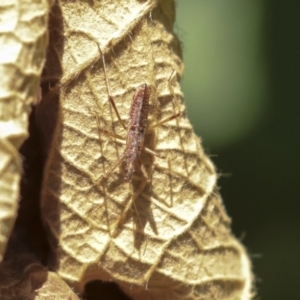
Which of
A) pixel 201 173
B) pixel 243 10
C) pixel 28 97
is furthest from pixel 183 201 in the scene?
pixel 243 10

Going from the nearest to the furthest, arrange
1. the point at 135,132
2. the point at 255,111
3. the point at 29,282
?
the point at 29,282 < the point at 135,132 < the point at 255,111

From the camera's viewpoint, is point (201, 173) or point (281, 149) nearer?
point (201, 173)

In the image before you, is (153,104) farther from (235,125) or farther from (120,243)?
(235,125)

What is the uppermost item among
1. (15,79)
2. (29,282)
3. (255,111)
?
(15,79)

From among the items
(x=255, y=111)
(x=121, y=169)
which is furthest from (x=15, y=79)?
(x=255, y=111)

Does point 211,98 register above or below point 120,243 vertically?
above

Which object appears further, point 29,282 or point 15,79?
point 29,282

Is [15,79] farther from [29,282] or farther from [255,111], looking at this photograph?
[255,111]
